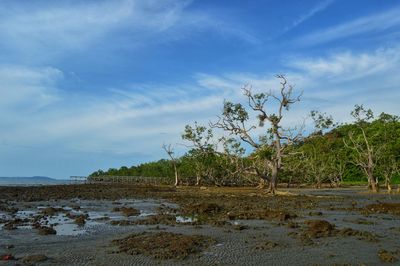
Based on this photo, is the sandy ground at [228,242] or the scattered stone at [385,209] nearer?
the sandy ground at [228,242]

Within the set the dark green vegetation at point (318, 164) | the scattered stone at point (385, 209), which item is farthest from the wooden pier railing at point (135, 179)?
the scattered stone at point (385, 209)

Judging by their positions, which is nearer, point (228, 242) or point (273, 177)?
point (228, 242)

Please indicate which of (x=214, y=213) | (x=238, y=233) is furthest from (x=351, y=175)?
→ (x=238, y=233)

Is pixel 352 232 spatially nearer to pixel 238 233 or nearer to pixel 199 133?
pixel 238 233

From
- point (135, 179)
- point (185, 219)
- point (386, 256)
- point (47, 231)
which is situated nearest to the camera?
point (386, 256)

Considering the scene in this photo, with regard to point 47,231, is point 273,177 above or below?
above

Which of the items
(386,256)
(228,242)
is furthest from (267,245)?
(386,256)

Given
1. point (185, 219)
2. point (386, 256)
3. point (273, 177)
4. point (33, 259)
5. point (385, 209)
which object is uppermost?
point (273, 177)

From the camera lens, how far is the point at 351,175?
95.4m

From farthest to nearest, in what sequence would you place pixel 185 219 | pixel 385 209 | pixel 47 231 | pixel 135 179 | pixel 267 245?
pixel 135 179 < pixel 385 209 < pixel 185 219 < pixel 47 231 < pixel 267 245

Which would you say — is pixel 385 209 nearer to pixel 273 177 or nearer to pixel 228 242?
pixel 228 242

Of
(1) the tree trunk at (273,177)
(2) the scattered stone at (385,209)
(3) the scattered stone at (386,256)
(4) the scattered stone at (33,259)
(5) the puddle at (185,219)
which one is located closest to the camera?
(4) the scattered stone at (33,259)

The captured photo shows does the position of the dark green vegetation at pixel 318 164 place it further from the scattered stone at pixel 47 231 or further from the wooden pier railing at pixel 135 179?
the scattered stone at pixel 47 231

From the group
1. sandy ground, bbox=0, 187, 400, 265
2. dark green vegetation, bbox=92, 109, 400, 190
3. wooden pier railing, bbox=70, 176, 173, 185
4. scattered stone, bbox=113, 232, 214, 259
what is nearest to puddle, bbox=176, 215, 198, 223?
sandy ground, bbox=0, 187, 400, 265
